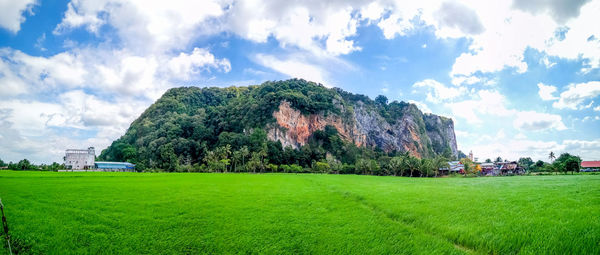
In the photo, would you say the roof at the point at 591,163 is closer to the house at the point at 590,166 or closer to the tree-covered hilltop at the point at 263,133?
the house at the point at 590,166

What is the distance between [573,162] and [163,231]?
10035cm

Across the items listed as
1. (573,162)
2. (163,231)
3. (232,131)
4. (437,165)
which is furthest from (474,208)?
(232,131)

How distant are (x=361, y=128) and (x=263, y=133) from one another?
75051mm

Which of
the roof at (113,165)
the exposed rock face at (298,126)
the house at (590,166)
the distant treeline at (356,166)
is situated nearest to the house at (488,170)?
the distant treeline at (356,166)

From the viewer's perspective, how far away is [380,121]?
179 meters

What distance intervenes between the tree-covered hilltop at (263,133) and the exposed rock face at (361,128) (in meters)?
0.51

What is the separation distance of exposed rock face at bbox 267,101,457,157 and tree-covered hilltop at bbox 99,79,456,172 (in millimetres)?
508

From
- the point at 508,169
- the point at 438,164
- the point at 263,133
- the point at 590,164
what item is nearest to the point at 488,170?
the point at 508,169

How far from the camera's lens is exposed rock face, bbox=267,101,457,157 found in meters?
123

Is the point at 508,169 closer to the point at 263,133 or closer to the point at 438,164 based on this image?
the point at 438,164

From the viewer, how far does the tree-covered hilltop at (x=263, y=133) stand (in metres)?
99.7

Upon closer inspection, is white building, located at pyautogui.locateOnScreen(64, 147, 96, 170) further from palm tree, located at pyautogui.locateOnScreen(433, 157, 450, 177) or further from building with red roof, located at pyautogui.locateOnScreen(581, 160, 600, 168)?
building with red roof, located at pyautogui.locateOnScreen(581, 160, 600, 168)

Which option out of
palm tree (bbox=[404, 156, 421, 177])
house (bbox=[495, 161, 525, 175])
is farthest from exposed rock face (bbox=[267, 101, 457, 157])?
Answer: house (bbox=[495, 161, 525, 175])

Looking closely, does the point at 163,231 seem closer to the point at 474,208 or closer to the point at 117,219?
the point at 117,219
